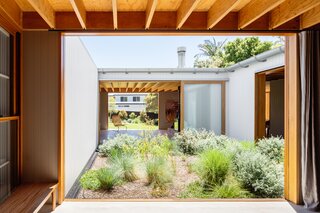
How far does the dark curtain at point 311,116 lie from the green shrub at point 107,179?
2.84 metres

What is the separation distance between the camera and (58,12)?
3.17m

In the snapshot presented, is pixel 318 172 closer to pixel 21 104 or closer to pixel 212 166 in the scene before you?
pixel 212 166

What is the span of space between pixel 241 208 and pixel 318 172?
3.50 ft

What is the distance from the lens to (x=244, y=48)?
19562mm

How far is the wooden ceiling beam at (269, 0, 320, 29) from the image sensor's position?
8.71 feet

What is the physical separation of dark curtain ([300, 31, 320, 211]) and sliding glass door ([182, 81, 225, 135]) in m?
5.75

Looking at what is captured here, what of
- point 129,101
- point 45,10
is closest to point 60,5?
point 45,10

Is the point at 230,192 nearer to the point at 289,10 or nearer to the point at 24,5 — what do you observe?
the point at 289,10

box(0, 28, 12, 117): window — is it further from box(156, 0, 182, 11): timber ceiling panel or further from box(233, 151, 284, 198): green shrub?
box(233, 151, 284, 198): green shrub

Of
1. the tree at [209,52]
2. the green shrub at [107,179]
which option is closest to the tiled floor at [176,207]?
the green shrub at [107,179]

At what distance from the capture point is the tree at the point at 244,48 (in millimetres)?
18734

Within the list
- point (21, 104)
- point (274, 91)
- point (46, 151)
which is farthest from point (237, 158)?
point (274, 91)

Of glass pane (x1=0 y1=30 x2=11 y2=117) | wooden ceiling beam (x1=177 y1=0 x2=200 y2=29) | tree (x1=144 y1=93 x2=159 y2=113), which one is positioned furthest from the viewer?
tree (x1=144 y1=93 x2=159 y2=113)

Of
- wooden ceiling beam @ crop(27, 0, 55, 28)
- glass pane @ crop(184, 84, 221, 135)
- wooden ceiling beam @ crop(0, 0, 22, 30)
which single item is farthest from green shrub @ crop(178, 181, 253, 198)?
glass pane @ crop(184, 84, 221, 135)
